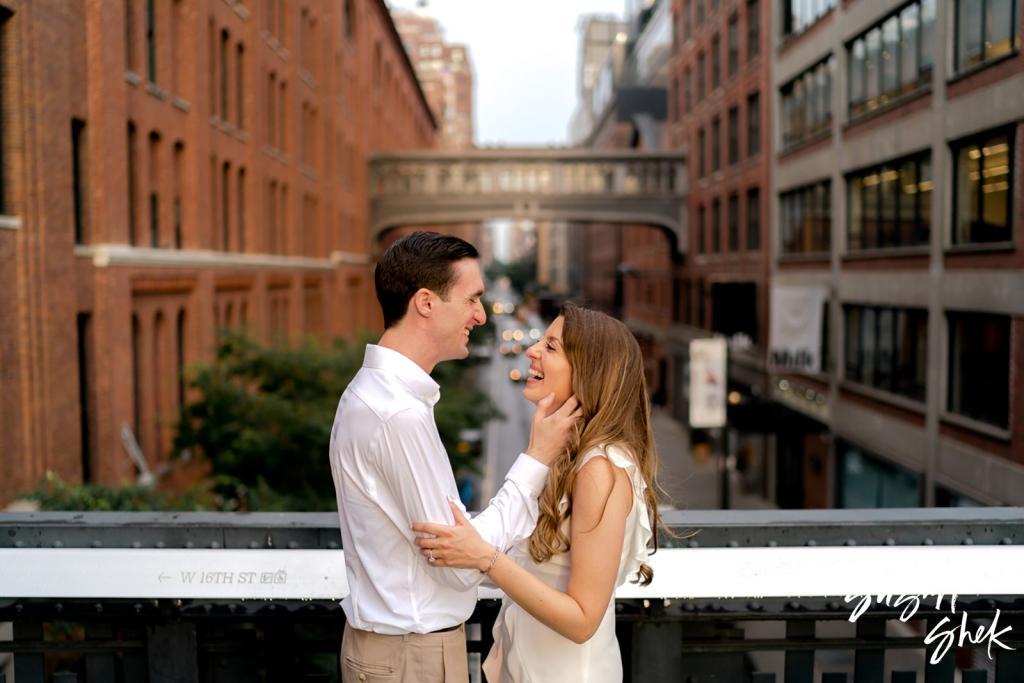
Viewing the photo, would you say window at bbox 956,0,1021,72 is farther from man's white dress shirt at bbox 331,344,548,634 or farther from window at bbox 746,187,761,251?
man's white dress shirt at bbox 331,344,548,634

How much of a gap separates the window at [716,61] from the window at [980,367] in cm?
2146

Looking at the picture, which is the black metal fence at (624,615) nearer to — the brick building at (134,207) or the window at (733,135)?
the brick building at (134,207)

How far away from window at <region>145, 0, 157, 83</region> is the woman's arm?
19.2 meters

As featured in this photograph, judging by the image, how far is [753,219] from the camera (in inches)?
1323

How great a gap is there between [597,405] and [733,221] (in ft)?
116

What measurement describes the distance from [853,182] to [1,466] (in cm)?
2052

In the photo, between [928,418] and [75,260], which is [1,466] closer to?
[75,260]

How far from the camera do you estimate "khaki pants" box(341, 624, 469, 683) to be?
9.54 feet

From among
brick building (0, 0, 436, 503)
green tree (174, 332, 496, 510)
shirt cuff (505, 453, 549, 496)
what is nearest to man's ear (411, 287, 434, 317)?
shirt cuff (505, 453, 549, 496)

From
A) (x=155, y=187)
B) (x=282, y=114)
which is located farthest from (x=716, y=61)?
(x=155, y=187)

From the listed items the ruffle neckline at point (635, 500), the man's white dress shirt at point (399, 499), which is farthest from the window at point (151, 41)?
the ruffle neckline at point (635, 500)

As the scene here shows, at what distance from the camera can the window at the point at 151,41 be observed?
1931 centimetres

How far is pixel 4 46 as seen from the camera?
1349 cm

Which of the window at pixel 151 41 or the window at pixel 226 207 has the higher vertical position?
the window at pixel 151 41
